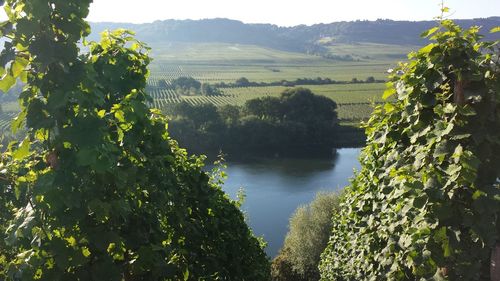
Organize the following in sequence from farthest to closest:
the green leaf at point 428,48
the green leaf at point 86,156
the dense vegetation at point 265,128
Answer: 1. the dense vegetation at point 265,128
2. the green leaf at point 428,48
3. the green leaf at point 86,156

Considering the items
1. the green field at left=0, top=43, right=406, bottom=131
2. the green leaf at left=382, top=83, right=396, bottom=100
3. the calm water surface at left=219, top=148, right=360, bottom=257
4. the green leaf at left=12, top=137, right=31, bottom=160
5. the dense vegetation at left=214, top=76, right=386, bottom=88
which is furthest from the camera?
the dense vegetation at left=214, top=76, right=386, bottom=88

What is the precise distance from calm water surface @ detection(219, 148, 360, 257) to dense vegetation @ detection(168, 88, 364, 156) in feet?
10.4

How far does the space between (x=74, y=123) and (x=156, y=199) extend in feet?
4.12

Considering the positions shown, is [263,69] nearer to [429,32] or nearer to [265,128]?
[265,128]

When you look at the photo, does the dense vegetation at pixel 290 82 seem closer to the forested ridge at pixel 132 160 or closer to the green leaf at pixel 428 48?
the forested ridge at pixel 132 160

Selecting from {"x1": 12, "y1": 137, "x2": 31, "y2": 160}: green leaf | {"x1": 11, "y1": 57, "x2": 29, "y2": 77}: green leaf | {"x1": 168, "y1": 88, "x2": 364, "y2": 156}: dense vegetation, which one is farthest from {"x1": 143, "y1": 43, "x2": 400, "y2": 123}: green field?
{"x1": 11, "y1": 57, "x2": 29, "y2": 77}: green leaf

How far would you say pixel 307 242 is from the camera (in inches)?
666

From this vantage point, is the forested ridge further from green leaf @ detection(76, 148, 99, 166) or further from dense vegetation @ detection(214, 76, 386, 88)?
dense vegetation @ detection(214, 76, 386, 88)

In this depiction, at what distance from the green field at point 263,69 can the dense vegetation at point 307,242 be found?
35.2 m

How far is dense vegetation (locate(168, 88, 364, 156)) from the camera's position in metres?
A: 41.7

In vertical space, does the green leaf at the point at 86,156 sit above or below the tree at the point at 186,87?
above

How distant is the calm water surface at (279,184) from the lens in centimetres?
2608

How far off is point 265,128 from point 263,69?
75065 mm

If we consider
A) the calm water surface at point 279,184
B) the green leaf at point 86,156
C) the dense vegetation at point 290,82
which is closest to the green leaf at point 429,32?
the green leaf at point 86,156
